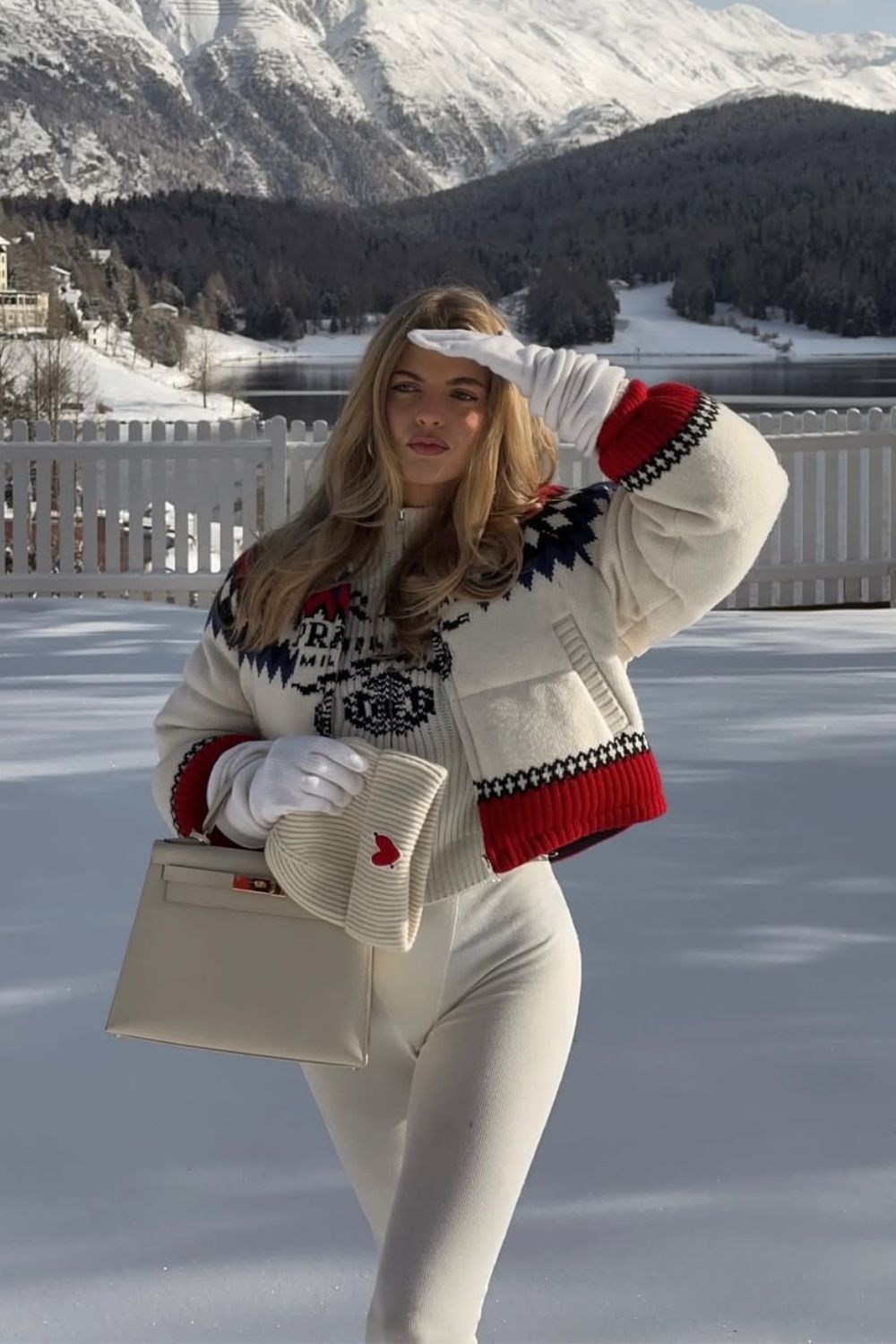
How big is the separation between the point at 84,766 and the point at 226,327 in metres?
112

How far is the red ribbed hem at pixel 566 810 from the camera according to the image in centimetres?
178

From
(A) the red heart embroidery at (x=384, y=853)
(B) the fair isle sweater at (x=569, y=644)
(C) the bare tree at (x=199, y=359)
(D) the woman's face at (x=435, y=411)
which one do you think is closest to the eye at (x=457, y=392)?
(D) the woman's face at (x=435, y=411)

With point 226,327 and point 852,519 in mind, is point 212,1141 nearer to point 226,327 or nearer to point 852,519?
point 852,519

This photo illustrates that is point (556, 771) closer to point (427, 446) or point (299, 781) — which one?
point (299, 781)

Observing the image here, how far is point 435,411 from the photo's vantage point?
1948mm

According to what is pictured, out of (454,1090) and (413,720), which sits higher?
(413,720)

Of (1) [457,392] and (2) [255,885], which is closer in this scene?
(2) [255,885]

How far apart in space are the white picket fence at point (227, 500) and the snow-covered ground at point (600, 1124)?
4532 mm

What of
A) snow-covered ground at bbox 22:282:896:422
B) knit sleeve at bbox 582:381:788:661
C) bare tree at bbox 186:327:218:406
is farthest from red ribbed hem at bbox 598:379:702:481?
snow-covered ground at bbox 22:282:896:422

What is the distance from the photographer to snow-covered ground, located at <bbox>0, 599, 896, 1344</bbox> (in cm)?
223

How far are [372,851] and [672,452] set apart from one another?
55 centimetres

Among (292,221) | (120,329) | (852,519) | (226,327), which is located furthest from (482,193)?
(852,519)

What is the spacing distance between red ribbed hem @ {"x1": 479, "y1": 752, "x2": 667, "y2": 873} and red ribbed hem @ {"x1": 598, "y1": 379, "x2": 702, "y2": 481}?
341 mm

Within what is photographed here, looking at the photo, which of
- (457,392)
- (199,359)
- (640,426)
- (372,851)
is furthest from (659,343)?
(372,851)
